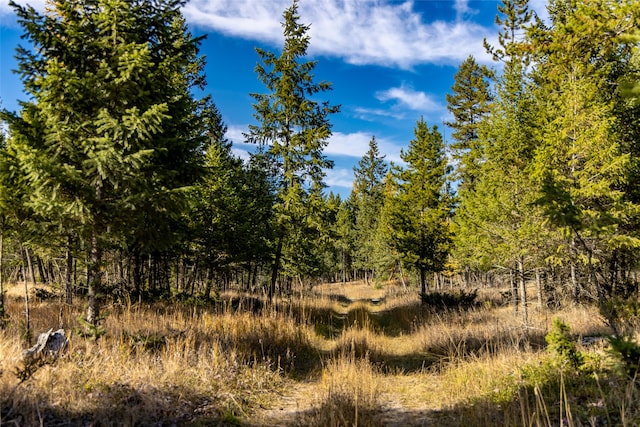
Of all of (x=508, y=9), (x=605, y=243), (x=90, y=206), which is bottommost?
(x=605, y=243)

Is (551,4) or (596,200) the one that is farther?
(551,4)

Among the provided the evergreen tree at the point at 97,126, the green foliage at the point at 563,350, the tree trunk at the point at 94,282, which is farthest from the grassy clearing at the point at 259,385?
the evergreen tree at the point at 97,126

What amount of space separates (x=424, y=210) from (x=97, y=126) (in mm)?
15132

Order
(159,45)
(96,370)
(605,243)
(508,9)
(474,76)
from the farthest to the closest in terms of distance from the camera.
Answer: (474,76) → (508,9) → (605,243) → (159,45) → (96,370)

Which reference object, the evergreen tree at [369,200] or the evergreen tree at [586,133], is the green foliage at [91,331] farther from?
the evergreen tree at [369,200]

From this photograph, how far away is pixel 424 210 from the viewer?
17.9 meters

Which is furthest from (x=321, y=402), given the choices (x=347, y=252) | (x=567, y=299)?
(x=347, y=252)

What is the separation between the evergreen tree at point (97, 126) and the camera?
17.6ft

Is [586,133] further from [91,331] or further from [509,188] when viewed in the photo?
[91,331]

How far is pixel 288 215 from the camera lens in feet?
46.6

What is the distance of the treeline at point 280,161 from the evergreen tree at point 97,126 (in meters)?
0.03

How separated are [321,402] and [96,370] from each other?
324 cm

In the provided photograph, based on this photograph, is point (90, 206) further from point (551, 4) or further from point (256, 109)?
point (551, 4)

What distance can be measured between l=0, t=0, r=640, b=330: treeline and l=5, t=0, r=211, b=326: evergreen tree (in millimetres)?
31
